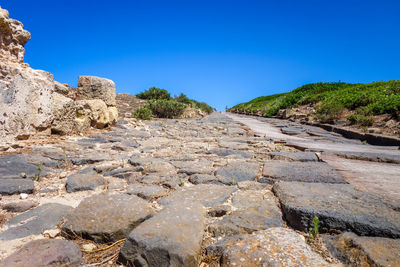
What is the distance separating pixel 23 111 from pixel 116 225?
309cm

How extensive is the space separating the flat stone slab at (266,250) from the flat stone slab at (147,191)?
77 cm

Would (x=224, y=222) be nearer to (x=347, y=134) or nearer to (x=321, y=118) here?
(x=347, y=134)

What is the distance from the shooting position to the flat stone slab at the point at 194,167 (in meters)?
2.45

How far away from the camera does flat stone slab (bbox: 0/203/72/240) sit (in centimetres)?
130

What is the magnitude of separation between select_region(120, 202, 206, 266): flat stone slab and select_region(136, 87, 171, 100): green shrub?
11624mm

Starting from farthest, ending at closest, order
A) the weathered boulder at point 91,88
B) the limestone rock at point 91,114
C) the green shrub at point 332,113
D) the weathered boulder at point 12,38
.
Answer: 1. the green shrub at point 332,113
2. the weathered boulder at point 91,88
3. the limestone rock at point 91,114
4. the weathered boulder at point 12,38

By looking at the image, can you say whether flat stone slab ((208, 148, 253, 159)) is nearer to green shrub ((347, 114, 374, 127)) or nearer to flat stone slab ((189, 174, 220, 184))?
flat stone slab ((189, 174, 220, 184))

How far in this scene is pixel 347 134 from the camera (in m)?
6.20

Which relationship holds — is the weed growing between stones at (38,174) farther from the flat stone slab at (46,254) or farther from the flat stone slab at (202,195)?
the flat stone slab at (202,195)

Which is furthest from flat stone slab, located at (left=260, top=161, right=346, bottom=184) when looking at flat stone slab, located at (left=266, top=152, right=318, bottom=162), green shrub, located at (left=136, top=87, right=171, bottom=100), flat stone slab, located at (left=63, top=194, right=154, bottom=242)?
green shrub, located at (left=136, top=87, right=171, bottom=100)

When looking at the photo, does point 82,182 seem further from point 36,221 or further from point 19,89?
point 19,89

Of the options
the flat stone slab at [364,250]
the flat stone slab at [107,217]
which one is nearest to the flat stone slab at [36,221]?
the flat stone slab at [107,217]

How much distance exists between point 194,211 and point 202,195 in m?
0.33

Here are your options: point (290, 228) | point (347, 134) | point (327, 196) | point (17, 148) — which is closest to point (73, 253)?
point (290, 228)
